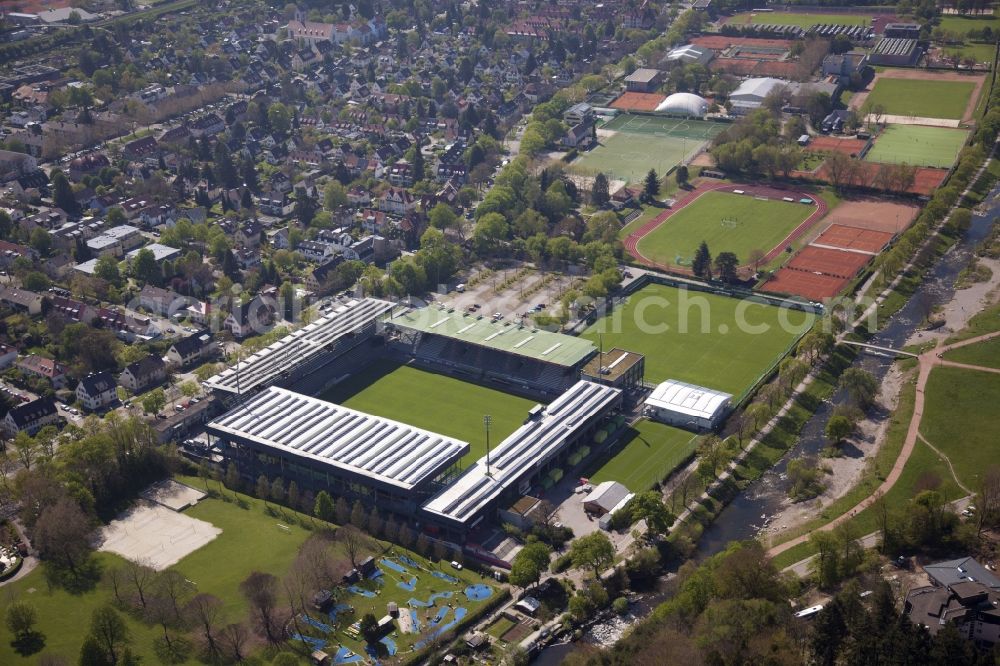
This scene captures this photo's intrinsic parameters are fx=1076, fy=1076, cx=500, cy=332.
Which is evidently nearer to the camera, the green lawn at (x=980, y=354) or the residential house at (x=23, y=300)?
the green lawn at (x=980, y=354)

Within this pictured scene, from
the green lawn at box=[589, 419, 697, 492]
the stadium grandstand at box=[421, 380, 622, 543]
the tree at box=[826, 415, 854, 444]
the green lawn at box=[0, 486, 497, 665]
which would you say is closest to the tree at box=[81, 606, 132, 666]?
the green lawn at box=[0, 486, 497, 665]

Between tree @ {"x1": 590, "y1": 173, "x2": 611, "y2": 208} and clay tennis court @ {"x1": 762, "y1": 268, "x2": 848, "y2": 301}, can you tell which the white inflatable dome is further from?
clay tennis court @ {"x1": 762, "y1": 268, "x2": 848, "y2": 301}

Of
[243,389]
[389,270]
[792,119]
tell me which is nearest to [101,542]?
[243,389]

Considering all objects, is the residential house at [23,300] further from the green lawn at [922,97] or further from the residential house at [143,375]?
the green lawn at [922,97]

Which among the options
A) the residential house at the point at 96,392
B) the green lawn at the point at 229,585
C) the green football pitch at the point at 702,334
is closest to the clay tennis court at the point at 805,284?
the green football pitch at the point at 702,334

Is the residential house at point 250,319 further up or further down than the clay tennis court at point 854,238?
further up

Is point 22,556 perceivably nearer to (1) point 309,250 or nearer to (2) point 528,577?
(2) point 528,577
